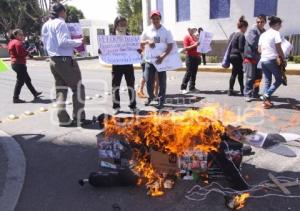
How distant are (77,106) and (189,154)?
10.3 feet

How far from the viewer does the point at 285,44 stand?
26.7 ft

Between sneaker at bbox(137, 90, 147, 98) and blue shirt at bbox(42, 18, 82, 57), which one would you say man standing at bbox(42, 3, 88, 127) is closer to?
blue shirt at bbox(42, 18, 82, 57)

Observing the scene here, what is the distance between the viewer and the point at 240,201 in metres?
3.53

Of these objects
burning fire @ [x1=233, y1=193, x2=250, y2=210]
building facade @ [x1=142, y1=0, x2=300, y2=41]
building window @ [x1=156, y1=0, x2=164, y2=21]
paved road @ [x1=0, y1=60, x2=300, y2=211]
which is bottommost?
paved road @ [x1=0, y1=60, x2=300, y2=211]

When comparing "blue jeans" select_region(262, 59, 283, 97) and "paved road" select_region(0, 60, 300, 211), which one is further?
"blue jeans" select_region(262, 59, 283, 97)

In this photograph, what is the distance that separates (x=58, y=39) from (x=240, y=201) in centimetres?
395

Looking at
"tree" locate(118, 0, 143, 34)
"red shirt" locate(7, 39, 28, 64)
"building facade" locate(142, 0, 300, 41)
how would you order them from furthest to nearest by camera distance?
1. "tree" locate(118, 0, 143, 34)
2. "building facade" locate(142, 0, 300, 41)
3. "red shirt" locate(7, 39, 28, 64)

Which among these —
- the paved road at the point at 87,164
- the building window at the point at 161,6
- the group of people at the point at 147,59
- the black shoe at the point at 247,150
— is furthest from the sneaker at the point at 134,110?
the building window at the point at 161,6

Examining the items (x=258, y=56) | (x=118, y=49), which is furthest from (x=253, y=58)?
(x=118, y=49)

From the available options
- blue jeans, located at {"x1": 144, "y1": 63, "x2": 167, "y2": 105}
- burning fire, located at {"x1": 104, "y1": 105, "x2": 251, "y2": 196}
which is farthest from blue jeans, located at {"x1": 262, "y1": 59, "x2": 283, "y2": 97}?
burning fire, located at {"x1": 104, "y1": 105, "x2": 251, "y2": 196}

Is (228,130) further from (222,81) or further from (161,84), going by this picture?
(222,81)

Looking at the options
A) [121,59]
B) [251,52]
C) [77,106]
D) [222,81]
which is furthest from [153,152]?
[222,81]

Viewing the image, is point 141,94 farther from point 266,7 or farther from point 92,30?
point 92,30

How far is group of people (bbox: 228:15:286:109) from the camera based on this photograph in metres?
7.04
